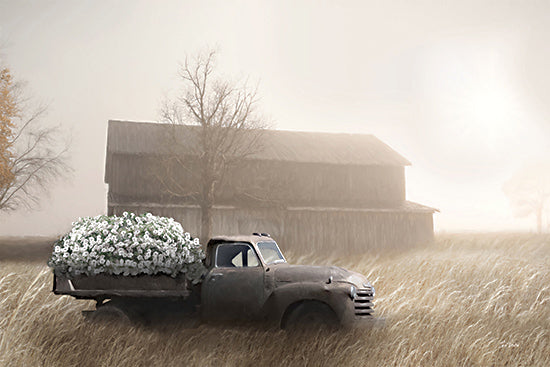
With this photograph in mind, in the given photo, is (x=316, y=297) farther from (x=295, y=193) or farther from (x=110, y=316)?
(x=295, y=193)

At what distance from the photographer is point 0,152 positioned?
33500mm

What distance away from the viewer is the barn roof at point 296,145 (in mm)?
39688

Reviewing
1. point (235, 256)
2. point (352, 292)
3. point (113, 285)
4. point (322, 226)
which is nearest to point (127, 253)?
point (113, 285)

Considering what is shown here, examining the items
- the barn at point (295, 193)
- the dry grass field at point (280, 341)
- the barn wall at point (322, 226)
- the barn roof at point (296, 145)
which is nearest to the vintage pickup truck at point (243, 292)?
the dry grass field at point (280, 341)

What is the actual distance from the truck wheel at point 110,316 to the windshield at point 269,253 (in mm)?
2756

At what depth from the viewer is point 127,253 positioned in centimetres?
1038

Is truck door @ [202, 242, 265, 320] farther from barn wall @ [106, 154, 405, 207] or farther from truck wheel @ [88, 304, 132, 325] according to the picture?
barn wall @ [106, 154, 405, 207]

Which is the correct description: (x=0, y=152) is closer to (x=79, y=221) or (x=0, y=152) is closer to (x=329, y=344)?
(x=79, y=221)

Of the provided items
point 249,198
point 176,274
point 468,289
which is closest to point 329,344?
point 176,274

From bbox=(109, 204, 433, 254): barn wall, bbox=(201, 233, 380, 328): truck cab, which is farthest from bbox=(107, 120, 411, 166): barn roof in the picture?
bbox=(201, 233, 380, 328): truck cab

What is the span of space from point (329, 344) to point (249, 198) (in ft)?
96.1

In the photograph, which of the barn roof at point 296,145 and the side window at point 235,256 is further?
the barn roof at point 296,145

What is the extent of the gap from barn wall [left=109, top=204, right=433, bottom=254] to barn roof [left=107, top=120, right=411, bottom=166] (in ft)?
13.5

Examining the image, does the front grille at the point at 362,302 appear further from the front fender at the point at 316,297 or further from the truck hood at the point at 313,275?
the front fender at the point at 316,297
